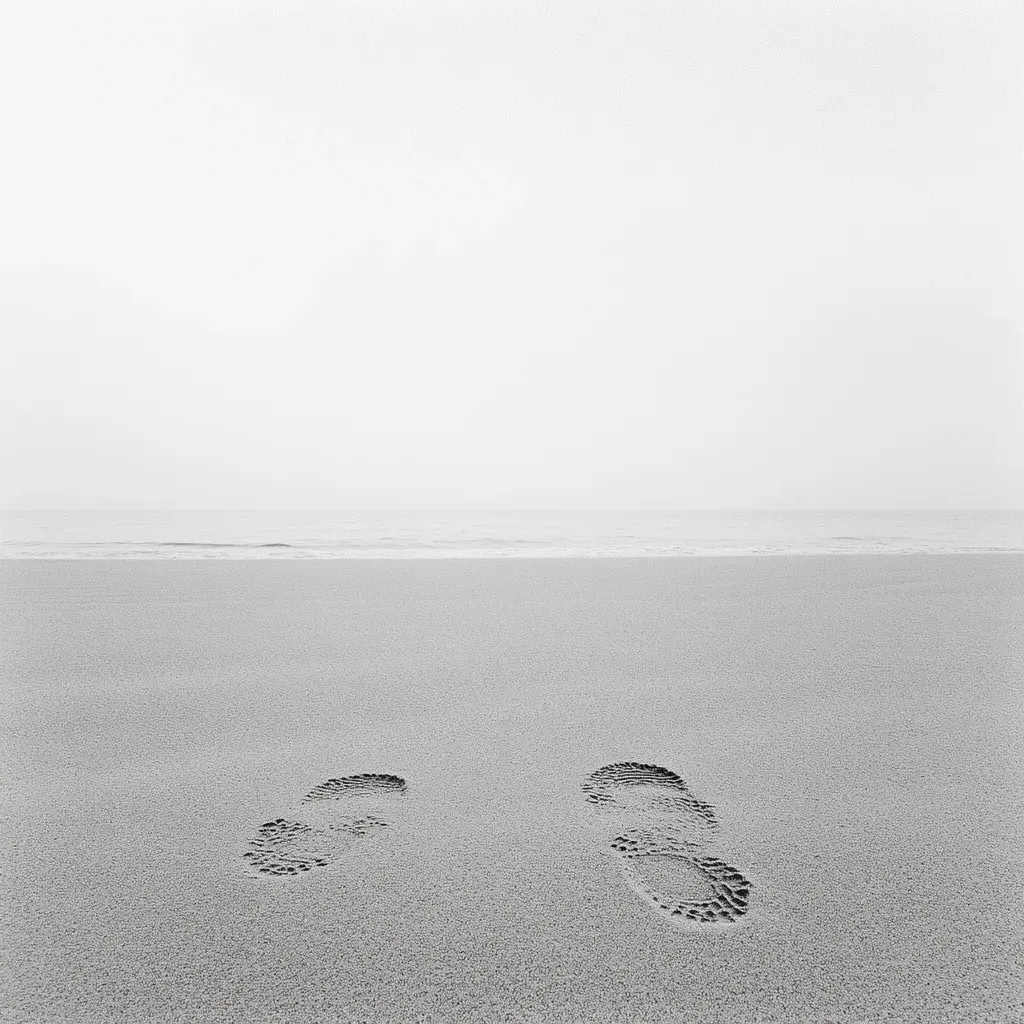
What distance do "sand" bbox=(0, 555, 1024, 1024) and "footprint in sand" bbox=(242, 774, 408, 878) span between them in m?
0.01

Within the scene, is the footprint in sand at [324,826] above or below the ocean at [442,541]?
below

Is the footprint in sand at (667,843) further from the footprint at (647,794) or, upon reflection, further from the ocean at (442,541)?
the ocean at (442,541)

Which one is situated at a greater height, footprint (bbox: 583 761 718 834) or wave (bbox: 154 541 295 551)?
wave (bbox: 154 541 295 551)

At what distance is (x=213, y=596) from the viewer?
3979mm

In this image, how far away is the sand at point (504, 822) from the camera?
38.4 inches

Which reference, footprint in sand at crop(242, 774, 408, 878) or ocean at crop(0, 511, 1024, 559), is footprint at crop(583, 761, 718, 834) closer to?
footprint in sand at crop(242, 774, 408, 878)

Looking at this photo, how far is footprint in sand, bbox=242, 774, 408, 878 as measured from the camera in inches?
50.0

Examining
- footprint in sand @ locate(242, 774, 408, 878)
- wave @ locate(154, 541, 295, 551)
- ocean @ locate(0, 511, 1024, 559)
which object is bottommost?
footprint in sand @ locate(242, 774, 408, 878)

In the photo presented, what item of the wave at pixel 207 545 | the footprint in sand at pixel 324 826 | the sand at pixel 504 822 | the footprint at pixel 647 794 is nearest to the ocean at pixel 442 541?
the wave at pixel 207 545

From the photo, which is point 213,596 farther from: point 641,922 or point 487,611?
point 641,922

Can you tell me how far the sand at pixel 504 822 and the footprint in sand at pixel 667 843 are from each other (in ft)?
0.04

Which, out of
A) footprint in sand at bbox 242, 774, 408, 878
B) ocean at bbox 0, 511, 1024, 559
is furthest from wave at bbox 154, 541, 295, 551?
footprint in sand at bbox 242, 774, 408, 878

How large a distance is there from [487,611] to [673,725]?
173cm

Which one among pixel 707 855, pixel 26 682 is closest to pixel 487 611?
pixel 26 682
